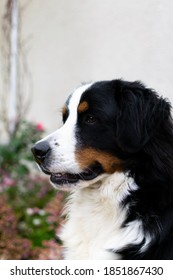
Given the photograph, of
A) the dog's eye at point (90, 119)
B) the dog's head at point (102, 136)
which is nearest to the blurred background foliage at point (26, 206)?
the dog's head at point (102, 136)

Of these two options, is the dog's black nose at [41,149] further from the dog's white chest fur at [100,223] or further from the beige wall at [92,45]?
the beige wall at [92,45]

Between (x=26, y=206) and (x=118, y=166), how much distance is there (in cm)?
260

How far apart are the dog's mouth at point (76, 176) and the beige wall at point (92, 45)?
1.55 meters

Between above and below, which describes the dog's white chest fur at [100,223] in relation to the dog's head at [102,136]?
below

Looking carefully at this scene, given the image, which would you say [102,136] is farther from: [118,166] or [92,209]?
[92,209]

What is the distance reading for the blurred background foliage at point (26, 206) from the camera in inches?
195

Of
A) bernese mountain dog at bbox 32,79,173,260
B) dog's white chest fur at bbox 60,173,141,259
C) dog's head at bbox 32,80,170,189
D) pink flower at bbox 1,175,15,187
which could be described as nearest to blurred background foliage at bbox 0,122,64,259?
pink flower at bbox 1,175,15,187

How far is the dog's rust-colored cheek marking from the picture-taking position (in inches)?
132

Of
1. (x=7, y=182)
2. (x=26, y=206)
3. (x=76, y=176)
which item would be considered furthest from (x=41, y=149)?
(x=7, y=182)

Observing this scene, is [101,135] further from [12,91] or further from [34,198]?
[12,91]

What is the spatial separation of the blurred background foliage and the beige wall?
62 cm

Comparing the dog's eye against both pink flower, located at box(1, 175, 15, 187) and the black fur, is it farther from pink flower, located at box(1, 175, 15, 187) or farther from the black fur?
pink flower, located at box(1, 175, 15, 187)

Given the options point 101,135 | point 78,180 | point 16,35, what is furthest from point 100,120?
point 16,35

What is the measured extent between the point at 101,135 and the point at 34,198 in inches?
104
